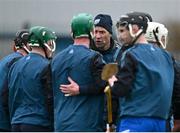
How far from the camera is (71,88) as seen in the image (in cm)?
973

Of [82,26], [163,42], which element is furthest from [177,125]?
Result: [82,26]

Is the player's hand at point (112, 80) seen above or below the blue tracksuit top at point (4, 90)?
above

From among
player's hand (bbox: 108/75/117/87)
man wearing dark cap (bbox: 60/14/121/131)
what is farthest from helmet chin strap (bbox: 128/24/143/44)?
man wearing dark cap (bbox: 60/14/121/131)

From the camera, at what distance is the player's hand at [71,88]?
973cm

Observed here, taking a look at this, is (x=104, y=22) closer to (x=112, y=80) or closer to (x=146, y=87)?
(x=112, y=80)

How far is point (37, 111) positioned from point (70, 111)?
31.8 inches

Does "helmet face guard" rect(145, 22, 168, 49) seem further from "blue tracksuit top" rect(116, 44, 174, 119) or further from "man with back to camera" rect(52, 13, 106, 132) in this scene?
"blue tracksuit top" rect(116, 44, 174, 119)

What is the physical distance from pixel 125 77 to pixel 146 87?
27 cm

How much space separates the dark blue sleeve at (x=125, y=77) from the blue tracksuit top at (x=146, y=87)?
1 centimetres

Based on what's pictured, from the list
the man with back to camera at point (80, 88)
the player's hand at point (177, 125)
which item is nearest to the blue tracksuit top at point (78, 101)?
the man with back to camera at point (80, 88)

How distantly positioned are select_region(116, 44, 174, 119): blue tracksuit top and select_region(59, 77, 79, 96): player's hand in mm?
655

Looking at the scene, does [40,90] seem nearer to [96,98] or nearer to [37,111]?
[37,111]

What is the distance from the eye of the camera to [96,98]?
32.3 ft

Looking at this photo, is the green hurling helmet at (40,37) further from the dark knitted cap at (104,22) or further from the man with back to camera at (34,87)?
the dark knitted cap at (104,22)
